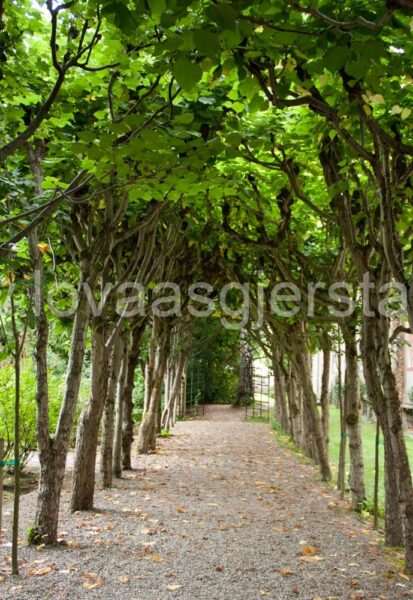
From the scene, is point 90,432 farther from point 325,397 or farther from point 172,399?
point 172,399

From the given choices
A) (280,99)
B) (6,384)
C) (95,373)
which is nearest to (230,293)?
(6,384)

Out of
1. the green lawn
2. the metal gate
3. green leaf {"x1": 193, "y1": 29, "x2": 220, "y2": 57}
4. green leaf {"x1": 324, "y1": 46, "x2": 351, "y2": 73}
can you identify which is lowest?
the green lawn

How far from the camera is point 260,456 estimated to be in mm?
14906

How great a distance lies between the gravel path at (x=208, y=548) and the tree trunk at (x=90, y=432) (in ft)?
0.89

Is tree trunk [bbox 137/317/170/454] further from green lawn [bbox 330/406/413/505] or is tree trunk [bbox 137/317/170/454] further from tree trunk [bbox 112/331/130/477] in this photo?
green lawn [bbox 330/406/413/505]

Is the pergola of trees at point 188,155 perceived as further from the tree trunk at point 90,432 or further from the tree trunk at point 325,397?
the tree trunk at point 325,397

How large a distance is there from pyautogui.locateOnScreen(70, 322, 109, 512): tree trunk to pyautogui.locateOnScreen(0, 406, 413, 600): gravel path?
27 cm

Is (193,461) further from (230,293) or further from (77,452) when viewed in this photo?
(77,452)

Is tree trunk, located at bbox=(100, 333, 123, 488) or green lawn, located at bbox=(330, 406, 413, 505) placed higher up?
tree trunk, located at bbox=(100, 333, 123, 488)

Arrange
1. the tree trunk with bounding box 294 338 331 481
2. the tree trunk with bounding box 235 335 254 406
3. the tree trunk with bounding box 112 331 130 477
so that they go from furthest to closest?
the tree trunk with bounding box 235 335 254 406 < the tree trunk with bounding box 294 338 331 481 < the tree trunk with bounding box 112 331 130 477

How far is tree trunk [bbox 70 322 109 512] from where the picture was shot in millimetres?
7696

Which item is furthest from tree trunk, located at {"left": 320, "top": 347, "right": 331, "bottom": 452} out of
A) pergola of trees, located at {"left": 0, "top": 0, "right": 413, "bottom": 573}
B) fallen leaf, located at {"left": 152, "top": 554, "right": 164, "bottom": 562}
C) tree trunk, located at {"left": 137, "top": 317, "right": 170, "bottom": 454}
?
fallen leaf, located at {"left": 152, "top": 554, "right": 164, "bottom": 562}

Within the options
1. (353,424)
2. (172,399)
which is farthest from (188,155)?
(172,399)

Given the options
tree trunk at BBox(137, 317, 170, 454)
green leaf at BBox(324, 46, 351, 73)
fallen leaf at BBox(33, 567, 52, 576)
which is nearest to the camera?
green leaf at BBox(324, 46, 351, 73)
